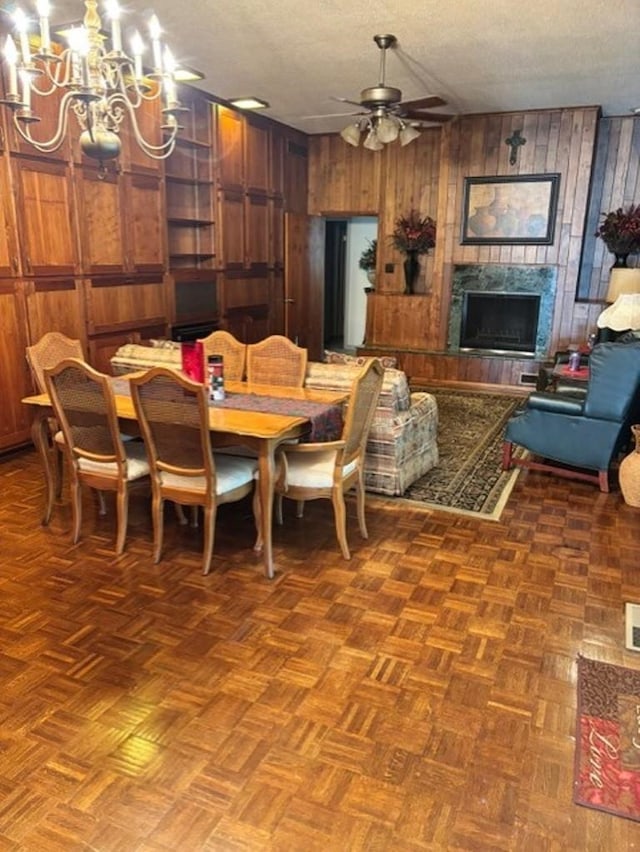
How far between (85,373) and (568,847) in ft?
7.97

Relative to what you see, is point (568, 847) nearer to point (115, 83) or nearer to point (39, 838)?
point (39, 838)

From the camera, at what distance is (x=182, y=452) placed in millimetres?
2785

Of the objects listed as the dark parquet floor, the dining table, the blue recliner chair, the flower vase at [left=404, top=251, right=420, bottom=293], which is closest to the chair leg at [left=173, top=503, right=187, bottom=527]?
the dark parquet floor

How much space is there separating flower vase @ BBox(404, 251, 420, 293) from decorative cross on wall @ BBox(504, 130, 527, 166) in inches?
58.2

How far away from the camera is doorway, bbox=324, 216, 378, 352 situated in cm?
930

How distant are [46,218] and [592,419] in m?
4.02

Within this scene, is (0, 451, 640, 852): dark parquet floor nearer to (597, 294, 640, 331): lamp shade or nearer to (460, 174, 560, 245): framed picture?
(597, 294, 640, 331): lamp shade

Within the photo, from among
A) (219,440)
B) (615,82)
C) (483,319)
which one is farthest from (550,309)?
(219,440)

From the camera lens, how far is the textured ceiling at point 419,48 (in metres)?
3.99

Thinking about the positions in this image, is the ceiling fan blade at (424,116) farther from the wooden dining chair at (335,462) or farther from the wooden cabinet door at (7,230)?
the wooden cabinet door at (7,230)

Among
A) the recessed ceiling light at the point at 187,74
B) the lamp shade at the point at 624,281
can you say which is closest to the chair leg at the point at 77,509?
the recessed ceiling light at the point at 187,74

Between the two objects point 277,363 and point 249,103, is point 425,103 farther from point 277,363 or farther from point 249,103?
point 249,103

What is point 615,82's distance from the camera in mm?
5551

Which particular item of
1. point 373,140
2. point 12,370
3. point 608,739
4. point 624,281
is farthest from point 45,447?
point 624,281
